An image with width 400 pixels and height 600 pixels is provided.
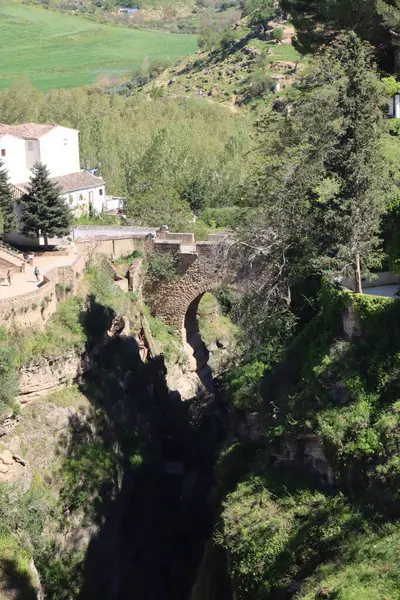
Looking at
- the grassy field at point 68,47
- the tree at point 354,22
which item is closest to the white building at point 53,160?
the tree at point 354,22

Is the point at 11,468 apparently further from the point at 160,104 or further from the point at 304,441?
the point at 160,104

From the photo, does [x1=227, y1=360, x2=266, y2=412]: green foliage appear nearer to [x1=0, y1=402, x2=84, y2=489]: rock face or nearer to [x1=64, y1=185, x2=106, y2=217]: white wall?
[x1=0, y1=402, x2=84, y2=489]: rock face

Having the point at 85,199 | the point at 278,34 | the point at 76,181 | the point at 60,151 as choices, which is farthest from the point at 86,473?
the point at 278,34

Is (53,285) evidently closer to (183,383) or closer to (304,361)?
(183,383)

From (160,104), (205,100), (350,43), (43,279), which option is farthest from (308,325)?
(205,100)

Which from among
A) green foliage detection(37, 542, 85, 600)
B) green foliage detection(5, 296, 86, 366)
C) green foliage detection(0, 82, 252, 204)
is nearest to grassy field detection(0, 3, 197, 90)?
green foliage detection(0, 82, 252, 204)

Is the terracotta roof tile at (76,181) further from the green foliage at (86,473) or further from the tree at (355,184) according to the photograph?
the tree at (355,184)
